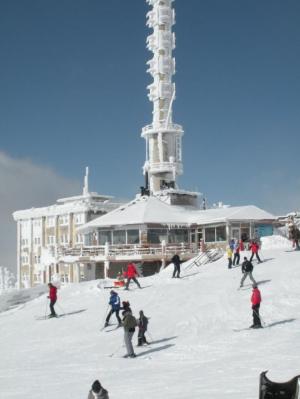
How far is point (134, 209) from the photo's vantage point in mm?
49844

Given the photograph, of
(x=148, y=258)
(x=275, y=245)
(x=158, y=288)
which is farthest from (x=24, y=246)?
(x=158, y=288)

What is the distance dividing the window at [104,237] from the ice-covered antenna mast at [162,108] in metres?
16.1

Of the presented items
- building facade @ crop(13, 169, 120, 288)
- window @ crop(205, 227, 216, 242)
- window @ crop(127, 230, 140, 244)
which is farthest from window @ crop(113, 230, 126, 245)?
building facade @ crop(13, 169, 120, 288)

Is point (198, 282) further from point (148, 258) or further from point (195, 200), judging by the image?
point (195, 200)

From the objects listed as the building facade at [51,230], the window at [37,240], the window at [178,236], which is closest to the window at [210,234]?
the window at [178,236]

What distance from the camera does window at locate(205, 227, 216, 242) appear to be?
154 ft

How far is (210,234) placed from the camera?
47.2 m

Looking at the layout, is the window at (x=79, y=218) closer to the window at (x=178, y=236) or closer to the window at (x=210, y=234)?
the window at (x=178, y=236)

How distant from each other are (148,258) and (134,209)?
314 inches

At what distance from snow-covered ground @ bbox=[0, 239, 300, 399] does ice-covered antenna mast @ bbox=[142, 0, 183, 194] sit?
3486cm

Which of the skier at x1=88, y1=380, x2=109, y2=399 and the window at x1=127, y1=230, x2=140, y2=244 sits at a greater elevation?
the window at x1=127, y1=230, x2=140, y2=244

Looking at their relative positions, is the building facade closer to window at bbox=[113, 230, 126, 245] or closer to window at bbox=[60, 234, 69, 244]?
window at bbox=[60, 234, 69, 244]

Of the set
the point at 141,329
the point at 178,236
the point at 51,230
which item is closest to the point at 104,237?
the point at 178,236

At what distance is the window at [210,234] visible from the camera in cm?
4681
